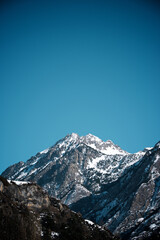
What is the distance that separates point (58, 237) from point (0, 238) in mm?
45609

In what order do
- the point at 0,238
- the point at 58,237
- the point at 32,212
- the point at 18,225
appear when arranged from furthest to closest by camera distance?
the point at 32,212, the point at 58,237, the point at 18,225, the point at 0,238

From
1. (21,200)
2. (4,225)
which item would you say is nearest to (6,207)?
(4,225)

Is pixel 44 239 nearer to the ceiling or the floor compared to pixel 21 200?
nearer to the floor

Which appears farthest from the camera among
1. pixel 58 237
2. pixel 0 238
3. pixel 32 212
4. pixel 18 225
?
pixel 32 212

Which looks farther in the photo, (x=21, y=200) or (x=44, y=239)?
(x=21, y=200)

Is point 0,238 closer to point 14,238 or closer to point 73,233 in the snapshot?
point 14,238

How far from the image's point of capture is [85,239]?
195000mm

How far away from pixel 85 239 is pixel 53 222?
24.3 meters

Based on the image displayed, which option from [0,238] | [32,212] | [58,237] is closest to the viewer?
[0,238]

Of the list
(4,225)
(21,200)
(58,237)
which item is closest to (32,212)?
(21,200)

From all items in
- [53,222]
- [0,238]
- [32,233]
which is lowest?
[0,238]

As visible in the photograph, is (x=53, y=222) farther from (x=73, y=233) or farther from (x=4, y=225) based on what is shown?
(x=4, y=225)

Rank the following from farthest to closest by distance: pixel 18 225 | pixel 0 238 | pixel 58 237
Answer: pixel 58 237 < pixel 18 225 < pixel 0 238

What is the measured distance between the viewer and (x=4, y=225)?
6319 inches
